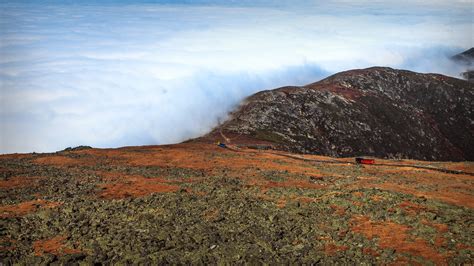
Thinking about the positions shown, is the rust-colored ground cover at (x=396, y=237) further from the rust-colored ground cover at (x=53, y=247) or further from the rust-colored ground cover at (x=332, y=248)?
the rust-colored ground cover at (x=53, y=247)

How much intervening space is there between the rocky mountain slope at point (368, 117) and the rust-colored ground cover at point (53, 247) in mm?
80925

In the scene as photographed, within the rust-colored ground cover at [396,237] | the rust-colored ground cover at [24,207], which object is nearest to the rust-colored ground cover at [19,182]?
the rust-colored ground cover at [24,207]

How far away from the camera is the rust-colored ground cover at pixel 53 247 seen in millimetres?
20719

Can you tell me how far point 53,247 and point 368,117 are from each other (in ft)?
475

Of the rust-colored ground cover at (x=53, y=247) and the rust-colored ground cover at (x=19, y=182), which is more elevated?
the rust-colored ground cover at (x=19, y=182)

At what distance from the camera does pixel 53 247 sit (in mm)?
21281

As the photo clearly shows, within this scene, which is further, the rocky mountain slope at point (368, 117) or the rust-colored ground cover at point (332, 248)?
the rocky mountain slope at point (368, 117)

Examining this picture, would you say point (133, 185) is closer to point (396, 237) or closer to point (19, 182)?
point (19, 182)

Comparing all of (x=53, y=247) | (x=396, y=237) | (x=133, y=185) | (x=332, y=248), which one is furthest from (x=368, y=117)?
(x=53, y=247)

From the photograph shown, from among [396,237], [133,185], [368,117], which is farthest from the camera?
[368,117]

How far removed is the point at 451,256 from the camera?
20.8m

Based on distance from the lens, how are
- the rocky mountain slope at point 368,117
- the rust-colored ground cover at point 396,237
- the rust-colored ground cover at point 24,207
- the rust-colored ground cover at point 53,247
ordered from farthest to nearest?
1. the rocky mountain slope at point 368,117
2. the rust-colored ground cover at point 24,207
3. the rust-colored ground cover at point 396,237
4. the rust-colored ground cover at point 53,247

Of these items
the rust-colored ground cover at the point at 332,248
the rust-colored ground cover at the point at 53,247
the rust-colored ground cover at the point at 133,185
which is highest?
the rust-colored ground cover at the point at 133,185

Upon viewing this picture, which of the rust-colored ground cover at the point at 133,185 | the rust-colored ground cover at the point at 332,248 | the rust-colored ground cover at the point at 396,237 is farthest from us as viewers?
the rust-colored ground cover at the point at 133,185
